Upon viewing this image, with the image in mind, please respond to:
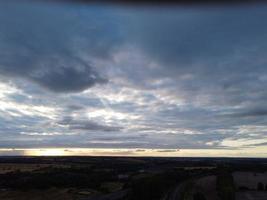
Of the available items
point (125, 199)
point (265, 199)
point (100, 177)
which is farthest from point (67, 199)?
point (100, 177)

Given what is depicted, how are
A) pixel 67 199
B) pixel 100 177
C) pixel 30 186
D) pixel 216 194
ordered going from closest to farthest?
pixel 67 199 < pixel 216 194 < pixel 30 186 < pixel 100 177

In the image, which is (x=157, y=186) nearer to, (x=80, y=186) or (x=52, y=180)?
(x=80, y=186)

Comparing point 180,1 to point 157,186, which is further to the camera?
point 157,186

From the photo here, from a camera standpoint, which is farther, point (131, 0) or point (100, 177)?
point (100, 177)

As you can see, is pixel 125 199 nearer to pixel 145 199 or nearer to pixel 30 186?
pixel 145 199

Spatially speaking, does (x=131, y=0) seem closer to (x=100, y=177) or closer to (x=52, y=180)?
(x=52, y=180)

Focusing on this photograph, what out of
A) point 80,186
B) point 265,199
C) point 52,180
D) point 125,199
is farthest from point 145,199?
point 52,180

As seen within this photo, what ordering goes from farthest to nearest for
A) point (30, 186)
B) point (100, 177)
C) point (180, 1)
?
point (100, 177)
point (30, 186)
point (180, 1)

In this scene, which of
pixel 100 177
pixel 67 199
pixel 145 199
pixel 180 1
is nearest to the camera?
pixel 180 1

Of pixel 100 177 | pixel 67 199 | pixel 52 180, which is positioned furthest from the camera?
pixel 100 177
